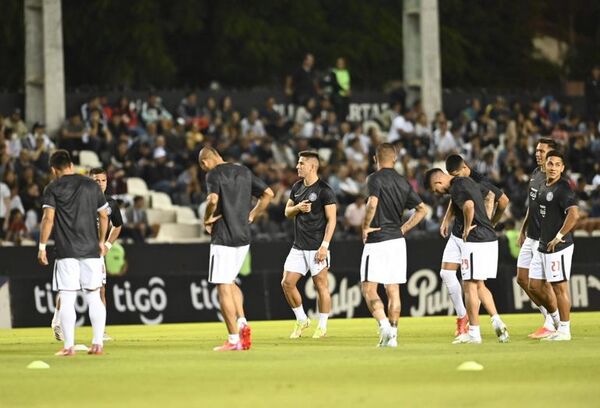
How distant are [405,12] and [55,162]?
26.0m

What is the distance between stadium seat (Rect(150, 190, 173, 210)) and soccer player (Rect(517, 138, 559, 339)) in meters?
15.2

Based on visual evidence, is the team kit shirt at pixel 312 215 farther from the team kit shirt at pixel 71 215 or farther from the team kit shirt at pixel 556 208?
the team kit shirt at pixel 71 215

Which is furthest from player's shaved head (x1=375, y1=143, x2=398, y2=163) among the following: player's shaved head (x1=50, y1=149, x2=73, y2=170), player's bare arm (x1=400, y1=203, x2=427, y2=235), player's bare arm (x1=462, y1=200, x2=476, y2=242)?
player's shaved head (x1=50, y1=149, x2=73, y2=170)

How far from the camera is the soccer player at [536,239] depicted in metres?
19.3

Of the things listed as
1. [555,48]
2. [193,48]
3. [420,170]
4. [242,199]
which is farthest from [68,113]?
[555,48]

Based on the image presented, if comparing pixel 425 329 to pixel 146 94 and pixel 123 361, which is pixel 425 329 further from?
pixel 146 94

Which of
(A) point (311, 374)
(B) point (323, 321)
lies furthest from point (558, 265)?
(A) point (311, 374)

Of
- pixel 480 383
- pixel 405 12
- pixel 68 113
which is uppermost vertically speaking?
pixel 405 12

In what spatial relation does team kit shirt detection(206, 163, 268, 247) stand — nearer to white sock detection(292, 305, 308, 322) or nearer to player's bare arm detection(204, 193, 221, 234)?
player's bare arm detection(204, 193, 221, 234)

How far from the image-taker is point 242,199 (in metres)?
17.6

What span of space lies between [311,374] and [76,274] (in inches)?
139

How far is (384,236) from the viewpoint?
18156 millimetres

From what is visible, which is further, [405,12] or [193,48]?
[193,48]

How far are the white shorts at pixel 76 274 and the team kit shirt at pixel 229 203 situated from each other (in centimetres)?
139
